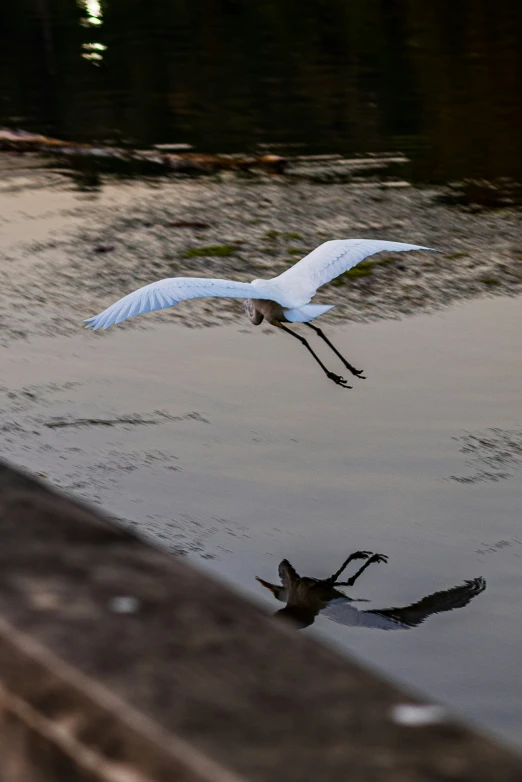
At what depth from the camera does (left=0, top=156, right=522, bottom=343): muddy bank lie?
6.50m

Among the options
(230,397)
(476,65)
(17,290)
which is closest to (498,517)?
(230,397)

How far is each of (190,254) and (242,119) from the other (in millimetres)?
4114

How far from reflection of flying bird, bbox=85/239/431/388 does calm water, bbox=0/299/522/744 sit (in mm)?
396

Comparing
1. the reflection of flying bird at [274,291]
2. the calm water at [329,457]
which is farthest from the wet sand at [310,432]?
the reflection of flying bird at [274,291]

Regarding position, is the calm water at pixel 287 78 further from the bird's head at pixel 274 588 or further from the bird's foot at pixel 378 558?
the bird's head at pixel 274 588

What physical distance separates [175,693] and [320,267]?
13.6ft

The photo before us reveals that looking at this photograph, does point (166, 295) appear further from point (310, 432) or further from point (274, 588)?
point (274, 588)

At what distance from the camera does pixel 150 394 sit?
17.1 feet

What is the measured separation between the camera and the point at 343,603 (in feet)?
11.5

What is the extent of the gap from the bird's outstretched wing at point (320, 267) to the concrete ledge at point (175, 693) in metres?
3.67

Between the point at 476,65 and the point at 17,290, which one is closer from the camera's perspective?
the point at 17,290

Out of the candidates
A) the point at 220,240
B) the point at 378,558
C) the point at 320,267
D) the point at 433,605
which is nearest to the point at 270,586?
the point at 378,558

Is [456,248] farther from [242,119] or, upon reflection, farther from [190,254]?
[242,119]

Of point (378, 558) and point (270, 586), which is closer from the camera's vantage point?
point (270, 586)
